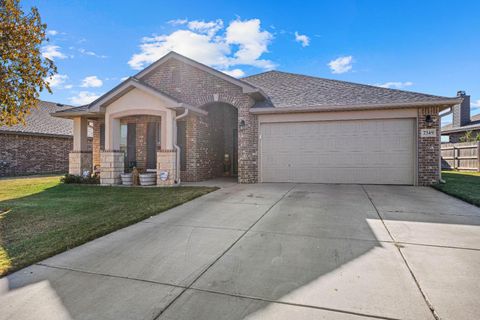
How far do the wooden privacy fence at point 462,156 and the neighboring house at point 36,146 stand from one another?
25336 millimetres

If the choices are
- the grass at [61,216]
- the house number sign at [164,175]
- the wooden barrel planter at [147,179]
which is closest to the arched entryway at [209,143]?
the wooden barrel planter at [147,179]

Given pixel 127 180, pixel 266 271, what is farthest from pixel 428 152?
pixel 127 180

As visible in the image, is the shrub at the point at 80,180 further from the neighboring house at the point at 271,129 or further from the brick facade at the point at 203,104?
the brick facade at the point at 203,104

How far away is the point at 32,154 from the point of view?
16.8 m

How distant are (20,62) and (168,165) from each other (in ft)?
16.9

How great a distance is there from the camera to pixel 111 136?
1032cm

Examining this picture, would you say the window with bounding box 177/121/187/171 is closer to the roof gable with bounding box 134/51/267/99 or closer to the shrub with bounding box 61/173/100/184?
the roof gable with bounding box 134/51/267/99

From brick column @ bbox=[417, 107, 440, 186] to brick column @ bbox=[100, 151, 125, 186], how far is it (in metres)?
11.4

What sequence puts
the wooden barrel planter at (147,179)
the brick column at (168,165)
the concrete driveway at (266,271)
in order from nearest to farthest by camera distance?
1. the concrete driveway at (266,271)
2. the brick column at (168,165)
3. the wooden barrel planter at (147,179)

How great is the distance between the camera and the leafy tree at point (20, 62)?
5359mm

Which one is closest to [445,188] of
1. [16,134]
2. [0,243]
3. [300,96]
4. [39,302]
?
[300,96]

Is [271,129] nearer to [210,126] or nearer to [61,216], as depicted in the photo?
[210,126]

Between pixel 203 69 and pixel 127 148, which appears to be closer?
pixel 203 69

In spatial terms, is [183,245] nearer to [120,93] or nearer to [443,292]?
[443,292]
